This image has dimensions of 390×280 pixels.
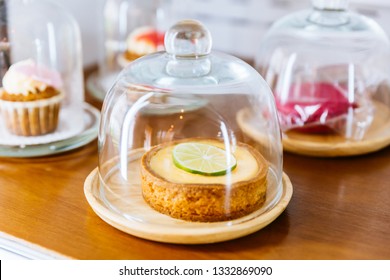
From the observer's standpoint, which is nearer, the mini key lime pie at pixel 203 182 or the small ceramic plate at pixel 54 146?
the mini key lime pie at pixel 203 182

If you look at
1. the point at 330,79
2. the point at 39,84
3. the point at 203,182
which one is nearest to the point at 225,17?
the point at 330,79

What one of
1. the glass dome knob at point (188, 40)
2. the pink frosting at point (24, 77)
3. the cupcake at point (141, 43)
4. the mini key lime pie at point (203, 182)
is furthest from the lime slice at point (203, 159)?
the cupcake at point (141, 43)

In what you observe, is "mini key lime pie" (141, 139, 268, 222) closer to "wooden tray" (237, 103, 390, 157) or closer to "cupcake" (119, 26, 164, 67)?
"wooden tray" (237, 103, 390, 157)

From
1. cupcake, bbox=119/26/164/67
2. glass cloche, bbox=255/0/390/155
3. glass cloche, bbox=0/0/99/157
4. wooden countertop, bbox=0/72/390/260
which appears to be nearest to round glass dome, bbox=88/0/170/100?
cupcake, bbox=119/26/164/67

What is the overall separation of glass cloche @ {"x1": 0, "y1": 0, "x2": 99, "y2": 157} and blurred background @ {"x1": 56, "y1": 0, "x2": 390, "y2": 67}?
39cm

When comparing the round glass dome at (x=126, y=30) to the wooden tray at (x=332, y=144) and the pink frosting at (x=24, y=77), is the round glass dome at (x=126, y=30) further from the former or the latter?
the wooden tray at (x=332, y=144)

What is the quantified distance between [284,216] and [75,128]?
47cm

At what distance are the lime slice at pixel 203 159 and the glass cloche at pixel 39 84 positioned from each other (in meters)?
0.30

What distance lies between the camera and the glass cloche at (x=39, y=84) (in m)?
1.12

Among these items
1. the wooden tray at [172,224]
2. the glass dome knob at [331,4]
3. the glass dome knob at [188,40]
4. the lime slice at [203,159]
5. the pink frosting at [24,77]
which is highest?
the glass dome knob at [188,40]

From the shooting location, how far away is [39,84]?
3.73 ft

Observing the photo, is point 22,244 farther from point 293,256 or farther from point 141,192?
point 293,256

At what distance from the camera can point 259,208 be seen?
86cm
